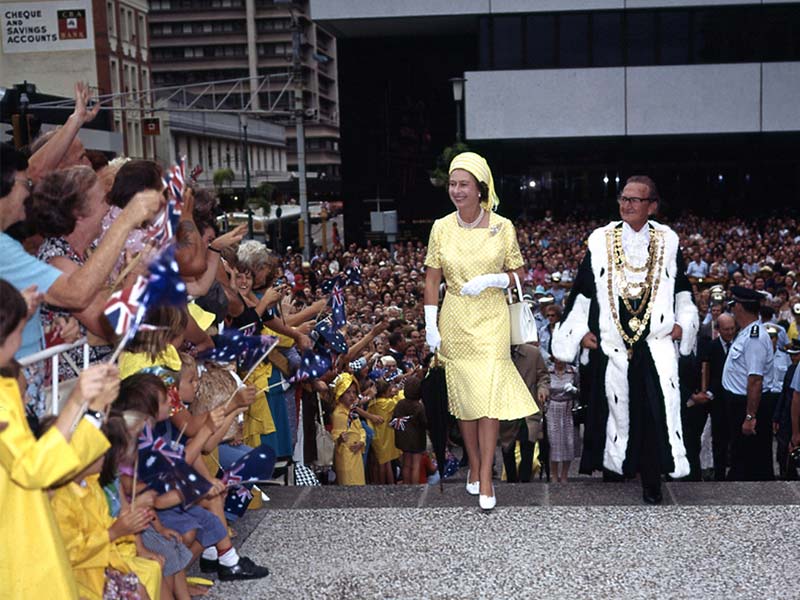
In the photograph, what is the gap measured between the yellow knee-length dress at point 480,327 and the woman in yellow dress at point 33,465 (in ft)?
9.57

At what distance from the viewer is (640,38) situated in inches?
1240

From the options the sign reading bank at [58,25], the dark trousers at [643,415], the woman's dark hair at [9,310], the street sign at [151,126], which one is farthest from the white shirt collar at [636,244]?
the sign reading bank at [58,25]

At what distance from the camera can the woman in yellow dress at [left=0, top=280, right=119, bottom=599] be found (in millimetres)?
2869

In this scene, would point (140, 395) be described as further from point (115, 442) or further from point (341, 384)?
point (341, 384)

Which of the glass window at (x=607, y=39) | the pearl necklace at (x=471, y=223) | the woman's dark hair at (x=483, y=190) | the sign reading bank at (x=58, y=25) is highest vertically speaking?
the sign reading bank at (x=58, y=25)

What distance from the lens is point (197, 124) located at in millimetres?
81688

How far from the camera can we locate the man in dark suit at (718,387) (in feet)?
29.3

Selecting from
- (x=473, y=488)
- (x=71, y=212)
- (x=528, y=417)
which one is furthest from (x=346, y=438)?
(x=71, y=212)

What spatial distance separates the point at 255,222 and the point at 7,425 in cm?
4492

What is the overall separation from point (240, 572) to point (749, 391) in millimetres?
5040

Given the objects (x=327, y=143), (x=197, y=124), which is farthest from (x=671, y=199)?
(x=327, y=143)

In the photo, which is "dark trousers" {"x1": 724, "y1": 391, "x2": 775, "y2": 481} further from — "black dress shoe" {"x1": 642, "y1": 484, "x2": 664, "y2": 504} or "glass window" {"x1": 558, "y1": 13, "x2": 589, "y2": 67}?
"glass window" {"x1": 558, "y1": 13, "x2": 589, "y2": 67}

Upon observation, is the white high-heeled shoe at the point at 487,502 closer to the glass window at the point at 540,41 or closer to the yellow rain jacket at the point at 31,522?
the yellow rain jacket at the point at 31,522

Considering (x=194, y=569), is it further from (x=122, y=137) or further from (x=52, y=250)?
(x=122, y=137)
